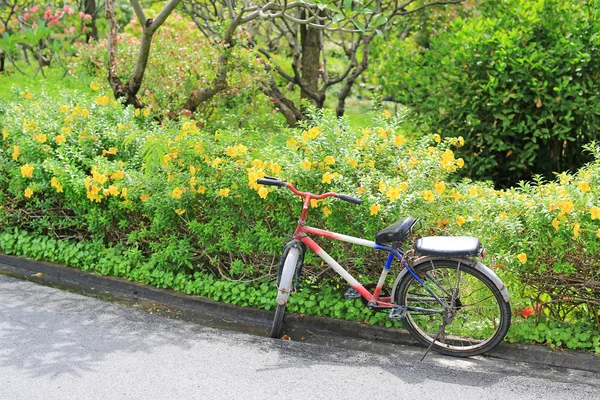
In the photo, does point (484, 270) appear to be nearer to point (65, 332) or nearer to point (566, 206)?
point (566, 206)

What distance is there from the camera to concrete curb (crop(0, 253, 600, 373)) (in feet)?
16.1

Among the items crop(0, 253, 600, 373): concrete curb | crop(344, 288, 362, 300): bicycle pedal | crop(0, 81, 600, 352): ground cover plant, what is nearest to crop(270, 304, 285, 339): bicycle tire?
crop(0, 253, 600, 373): concrete curb

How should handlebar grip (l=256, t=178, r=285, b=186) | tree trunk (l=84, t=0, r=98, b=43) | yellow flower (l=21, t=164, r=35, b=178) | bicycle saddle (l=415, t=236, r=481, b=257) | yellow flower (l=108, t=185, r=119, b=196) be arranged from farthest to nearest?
tree trunk (l=84, t=0, r=98, b=43) < yellow flower (l=21, t=164, r=35, b=178) < yellow flower (l=108, t=185, r=119, b=196) < handlebar grip (l=256, t=178, r=285, b=186) < bicycle saddle (l=415, t=236, r=481, b=257)

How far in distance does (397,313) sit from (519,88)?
413 cm

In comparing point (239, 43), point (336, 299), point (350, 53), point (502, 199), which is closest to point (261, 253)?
point (336, 299)

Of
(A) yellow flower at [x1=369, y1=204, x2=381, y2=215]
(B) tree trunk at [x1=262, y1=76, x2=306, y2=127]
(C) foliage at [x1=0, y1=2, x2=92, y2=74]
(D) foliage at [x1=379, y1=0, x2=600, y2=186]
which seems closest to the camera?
(A) yellow flower at [x1=369, y1=204, x2=381, y2=215]

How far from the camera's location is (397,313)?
16.7 ft

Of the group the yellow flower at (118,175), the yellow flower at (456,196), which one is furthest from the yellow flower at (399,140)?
the yellow flower at (118,175)

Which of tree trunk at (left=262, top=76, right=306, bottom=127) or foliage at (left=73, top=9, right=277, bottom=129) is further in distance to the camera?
tree trunk at (left=262, top=76, right=306, bottom=127)

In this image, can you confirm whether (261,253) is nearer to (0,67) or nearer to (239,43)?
(239,43)

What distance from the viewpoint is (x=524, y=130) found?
8.48 m

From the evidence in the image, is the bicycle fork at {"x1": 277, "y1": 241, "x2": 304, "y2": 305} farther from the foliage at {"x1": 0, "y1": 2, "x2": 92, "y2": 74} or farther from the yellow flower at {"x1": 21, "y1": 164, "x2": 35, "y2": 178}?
the foliage at {"x1": 0, "y1": 2, "x2": 92, "y2": 74}

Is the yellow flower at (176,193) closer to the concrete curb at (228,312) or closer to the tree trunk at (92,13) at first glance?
the concrete curb at (228,312)

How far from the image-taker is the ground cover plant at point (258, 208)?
503 centimetres
